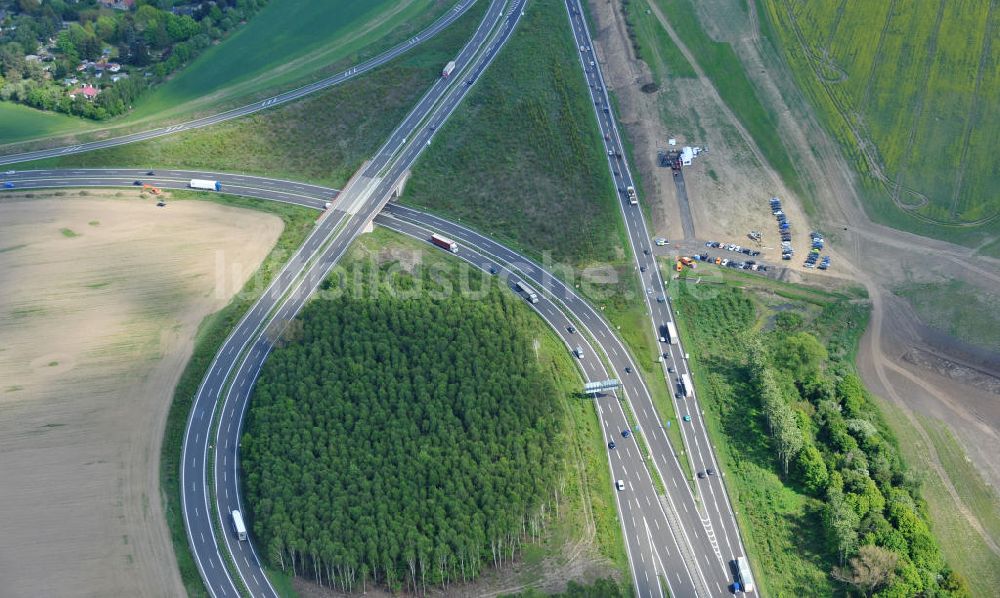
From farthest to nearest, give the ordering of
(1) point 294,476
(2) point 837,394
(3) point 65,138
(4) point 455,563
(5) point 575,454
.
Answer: (3) point 65,138 → (2) point 837,394 → (5) point 575,454 → (1) point 294,476 → (4) point 455,563

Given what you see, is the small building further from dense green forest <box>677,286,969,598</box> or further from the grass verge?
the grass verge

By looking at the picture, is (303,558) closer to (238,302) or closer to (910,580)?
(238,302)


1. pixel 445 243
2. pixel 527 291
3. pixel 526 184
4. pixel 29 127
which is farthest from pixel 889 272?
pixel 29 127

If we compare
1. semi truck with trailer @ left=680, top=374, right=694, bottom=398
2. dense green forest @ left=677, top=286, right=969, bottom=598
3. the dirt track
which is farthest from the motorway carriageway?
the dirt track

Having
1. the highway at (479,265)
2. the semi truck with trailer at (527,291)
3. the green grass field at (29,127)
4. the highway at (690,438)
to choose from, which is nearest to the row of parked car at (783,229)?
the highway at (690,438)

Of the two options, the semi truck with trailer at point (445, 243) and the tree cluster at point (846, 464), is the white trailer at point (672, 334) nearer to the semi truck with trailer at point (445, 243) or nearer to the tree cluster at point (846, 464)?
the tree cluster at point (846, 464)

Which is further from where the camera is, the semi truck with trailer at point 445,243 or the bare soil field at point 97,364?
the semi truck with trailer at point 445,243

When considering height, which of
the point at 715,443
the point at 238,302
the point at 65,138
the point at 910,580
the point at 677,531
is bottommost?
the point at 910,580

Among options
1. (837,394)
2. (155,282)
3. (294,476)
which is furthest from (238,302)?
(837,394)
